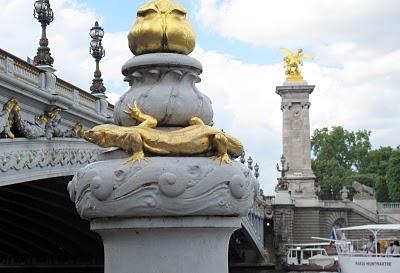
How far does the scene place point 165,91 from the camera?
3941 mm

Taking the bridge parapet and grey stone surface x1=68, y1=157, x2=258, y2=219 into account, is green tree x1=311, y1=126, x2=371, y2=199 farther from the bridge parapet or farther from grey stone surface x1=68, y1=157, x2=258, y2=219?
grey stone surface x1=68, y1=157, x2=258, y2=219

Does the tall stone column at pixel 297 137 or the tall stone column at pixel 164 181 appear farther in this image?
the tall stone column at pixel 297 137

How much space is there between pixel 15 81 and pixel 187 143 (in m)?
10.9

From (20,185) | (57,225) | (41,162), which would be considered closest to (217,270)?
(41,162)

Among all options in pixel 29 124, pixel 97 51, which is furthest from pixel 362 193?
pixel 29 124

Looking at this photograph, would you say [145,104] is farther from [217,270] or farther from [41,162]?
[41,162]

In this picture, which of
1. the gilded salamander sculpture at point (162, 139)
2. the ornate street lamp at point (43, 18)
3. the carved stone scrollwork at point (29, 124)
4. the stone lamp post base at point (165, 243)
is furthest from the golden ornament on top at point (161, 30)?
the ornate street lamp at point (43, 18)

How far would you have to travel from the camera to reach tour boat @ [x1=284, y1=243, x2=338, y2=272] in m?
37.4

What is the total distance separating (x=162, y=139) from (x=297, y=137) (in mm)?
50543

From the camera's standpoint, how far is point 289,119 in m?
54.5

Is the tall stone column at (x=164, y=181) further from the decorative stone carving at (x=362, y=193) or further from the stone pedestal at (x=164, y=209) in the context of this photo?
the decorative stone carving at (x=362, y=193)

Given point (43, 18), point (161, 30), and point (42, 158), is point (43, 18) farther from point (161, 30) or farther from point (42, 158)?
point (161, 30)

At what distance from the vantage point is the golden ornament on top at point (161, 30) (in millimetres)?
4035

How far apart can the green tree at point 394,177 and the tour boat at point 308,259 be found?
63.3ft
